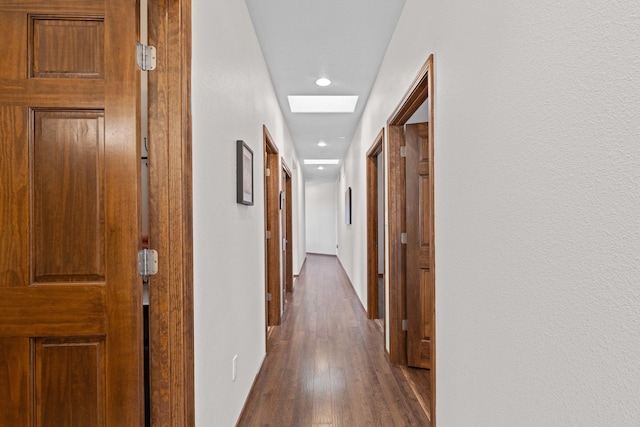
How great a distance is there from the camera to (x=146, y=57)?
51.6 inches

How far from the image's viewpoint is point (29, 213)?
120cm

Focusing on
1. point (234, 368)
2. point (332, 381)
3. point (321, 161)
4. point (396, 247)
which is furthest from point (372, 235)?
point (321, 161)

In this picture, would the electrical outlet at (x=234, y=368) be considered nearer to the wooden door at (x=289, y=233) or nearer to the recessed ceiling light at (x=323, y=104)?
the recessed ceiling light at (x=323, y=104)

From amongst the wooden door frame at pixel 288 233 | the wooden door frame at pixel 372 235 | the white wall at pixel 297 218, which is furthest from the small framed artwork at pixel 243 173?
the white wall at pixel 297 218

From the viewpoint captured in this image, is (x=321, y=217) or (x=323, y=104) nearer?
(x=323, y=104)

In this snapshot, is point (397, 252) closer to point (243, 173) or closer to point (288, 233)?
point (243, 173)

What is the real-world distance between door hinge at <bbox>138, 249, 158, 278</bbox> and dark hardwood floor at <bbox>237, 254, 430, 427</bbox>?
129 centimetres

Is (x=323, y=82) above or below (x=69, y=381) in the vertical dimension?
above

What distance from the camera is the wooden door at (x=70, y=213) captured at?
47.1 inches
